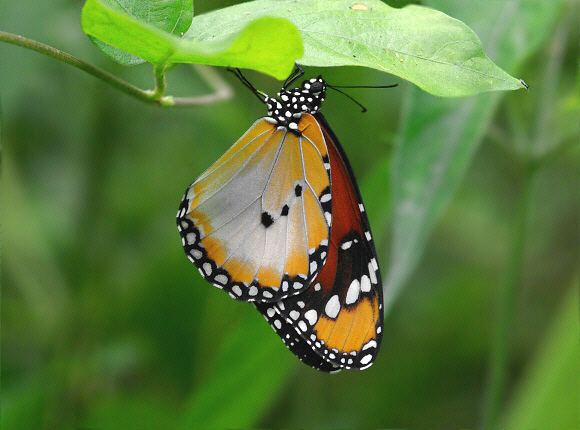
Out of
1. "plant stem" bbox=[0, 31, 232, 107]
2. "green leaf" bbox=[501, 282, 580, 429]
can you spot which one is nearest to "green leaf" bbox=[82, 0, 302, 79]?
"plant stem" bbox=[0, 31, 232, 107]

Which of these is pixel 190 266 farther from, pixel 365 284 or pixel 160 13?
pixel 160 13

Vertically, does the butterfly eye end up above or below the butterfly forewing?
above

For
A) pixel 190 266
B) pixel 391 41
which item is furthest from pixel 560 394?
pixel 190 266

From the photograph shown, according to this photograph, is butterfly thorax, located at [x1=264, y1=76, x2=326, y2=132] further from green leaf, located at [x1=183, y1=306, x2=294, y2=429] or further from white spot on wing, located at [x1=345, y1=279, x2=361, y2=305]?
green leaf, located at [x1=183, y1=306, x2=294, y2=429]

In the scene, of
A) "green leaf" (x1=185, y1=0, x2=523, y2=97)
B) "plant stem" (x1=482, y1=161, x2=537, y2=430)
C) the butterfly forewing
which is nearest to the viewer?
"green leaf" (x1=185, y1=0, x2=523, y2=97)

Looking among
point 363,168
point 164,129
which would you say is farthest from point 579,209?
point 164,129
